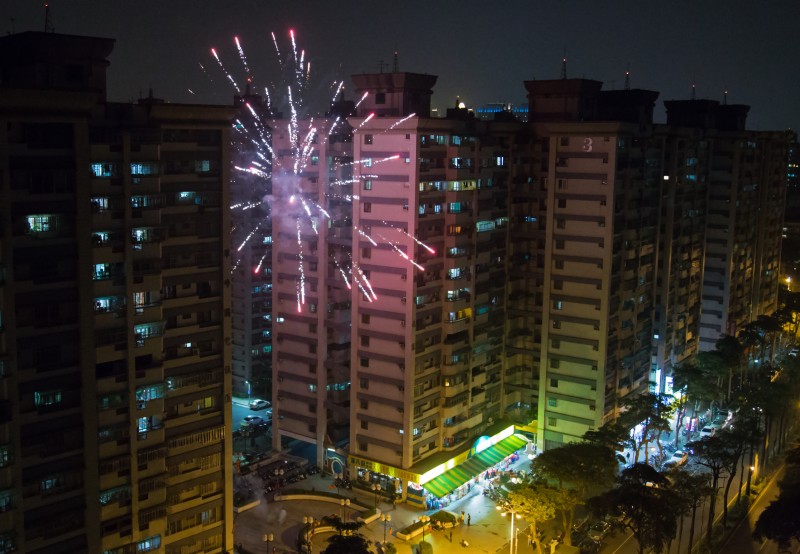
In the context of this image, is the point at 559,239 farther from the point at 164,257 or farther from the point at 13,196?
the point at 13,196

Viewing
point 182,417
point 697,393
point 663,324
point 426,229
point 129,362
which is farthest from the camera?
point 663,324

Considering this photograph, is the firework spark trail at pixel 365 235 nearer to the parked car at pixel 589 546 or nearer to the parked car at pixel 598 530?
the parked car at pixel 598 530

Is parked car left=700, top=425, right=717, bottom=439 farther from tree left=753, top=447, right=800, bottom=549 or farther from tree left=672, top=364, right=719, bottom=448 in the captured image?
tree left=753, top=447, right=800, bottom=549

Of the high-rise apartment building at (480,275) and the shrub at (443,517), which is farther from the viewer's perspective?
the high-rise apartment building at (480,275)

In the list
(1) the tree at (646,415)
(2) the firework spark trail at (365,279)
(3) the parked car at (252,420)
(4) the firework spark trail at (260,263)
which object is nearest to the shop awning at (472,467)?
(1) the tree at (646,415)

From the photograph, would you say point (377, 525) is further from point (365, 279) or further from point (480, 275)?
point (480, 275)

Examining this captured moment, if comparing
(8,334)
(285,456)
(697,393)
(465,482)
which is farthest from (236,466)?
(697,393)

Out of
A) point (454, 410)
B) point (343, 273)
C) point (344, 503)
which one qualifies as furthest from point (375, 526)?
point (343, 273)
